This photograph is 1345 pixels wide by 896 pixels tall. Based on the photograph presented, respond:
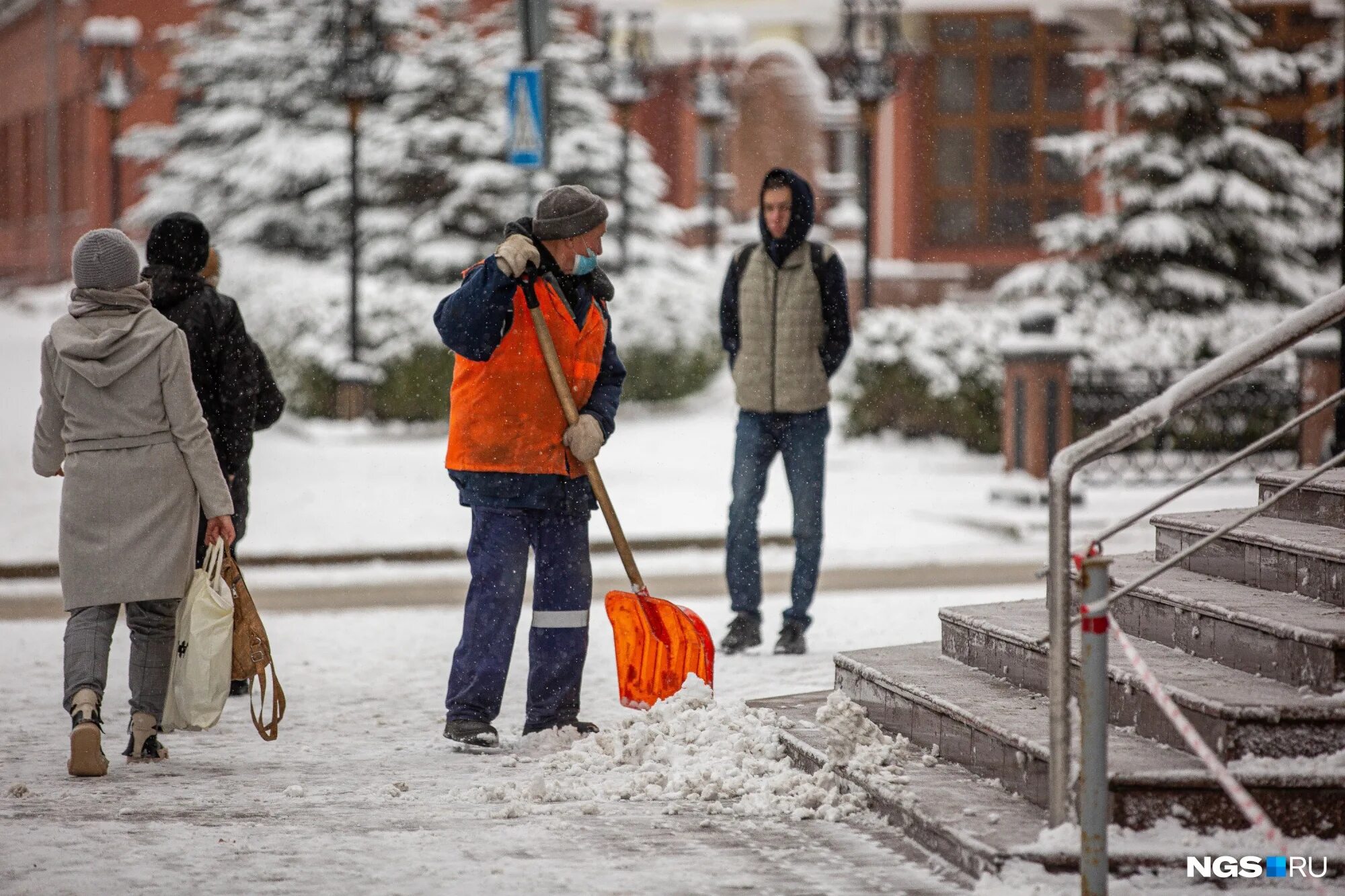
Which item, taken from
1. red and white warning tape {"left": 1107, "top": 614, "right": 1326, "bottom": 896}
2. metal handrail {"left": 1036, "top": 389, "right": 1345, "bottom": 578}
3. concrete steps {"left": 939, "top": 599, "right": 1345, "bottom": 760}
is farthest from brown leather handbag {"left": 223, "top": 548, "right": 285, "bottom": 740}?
red and white warning tape {"left": 1107, "top": 614, "right": 1326, "bottom": 896}

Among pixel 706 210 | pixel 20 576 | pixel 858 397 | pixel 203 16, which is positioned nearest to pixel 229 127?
pixel 203 16

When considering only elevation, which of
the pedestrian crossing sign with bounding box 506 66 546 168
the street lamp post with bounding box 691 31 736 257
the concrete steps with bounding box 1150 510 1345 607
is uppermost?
the street lamp post with bounding box 691 31 736 257

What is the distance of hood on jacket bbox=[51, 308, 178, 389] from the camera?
6.00 metres

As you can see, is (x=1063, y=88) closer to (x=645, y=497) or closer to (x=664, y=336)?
(x=664, y=336)

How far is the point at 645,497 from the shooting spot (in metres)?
14.6

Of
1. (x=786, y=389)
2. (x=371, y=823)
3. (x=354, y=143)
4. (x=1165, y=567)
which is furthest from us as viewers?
(x=354, y=143)

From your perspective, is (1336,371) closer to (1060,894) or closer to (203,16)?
(1060,894)

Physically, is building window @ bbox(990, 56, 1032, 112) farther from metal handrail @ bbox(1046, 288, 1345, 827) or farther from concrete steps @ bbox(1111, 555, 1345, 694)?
metal handrail @ bbox(1046, 288, 1345, 827)

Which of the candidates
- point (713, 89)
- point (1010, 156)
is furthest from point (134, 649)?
point (1010, 156)

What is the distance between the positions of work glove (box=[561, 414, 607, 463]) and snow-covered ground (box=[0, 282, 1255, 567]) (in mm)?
5523

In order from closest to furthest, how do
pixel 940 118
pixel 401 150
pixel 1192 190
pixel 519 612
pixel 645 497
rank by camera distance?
pixel 519 612 < pixel 645 497 < pixel 1192 190 < pixel 401 150 < pixel 940 118

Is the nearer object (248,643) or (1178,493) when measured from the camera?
(1178,493)

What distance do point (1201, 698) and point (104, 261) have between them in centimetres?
376

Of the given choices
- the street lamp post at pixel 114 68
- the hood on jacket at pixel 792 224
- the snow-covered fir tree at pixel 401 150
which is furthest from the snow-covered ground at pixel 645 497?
the street lamp post at pixel 114 68
